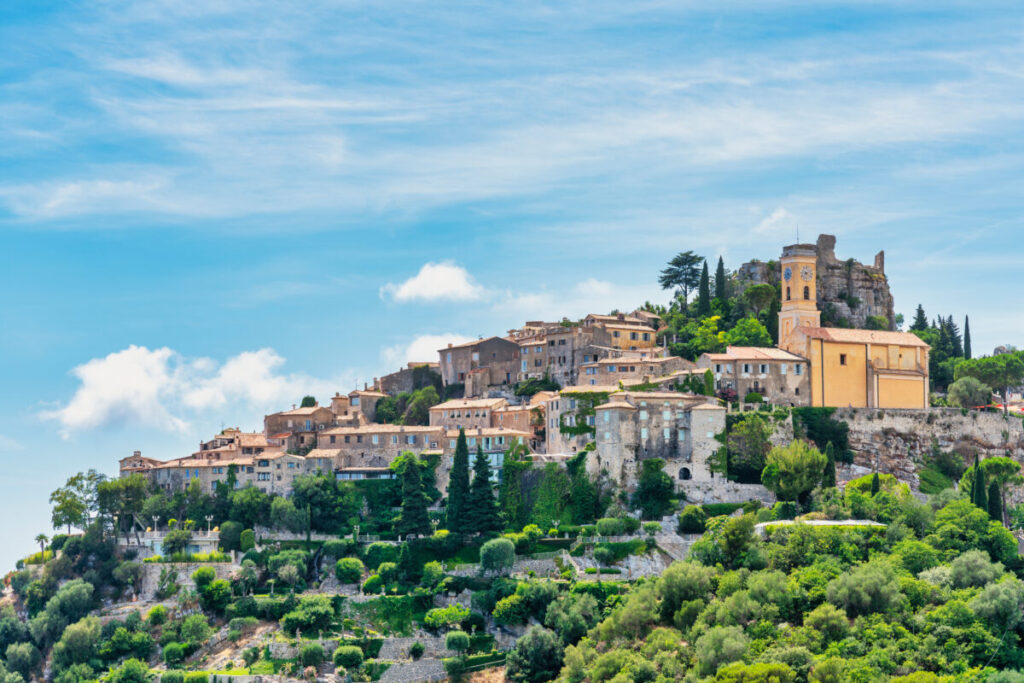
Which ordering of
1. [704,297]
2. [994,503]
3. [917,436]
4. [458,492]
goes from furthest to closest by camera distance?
[704,297] < [917,436] < [458,492] < [994,503]

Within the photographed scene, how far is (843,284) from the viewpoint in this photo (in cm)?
10812

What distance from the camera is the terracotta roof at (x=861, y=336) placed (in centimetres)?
9362

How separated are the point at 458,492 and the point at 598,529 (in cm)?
918

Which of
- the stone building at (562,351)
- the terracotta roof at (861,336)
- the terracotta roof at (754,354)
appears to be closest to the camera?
the terracotta roof at (754,354)

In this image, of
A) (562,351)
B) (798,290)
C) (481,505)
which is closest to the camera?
(481,505)

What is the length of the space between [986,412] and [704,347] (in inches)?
735

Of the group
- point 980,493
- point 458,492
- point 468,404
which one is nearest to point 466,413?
point 468,404

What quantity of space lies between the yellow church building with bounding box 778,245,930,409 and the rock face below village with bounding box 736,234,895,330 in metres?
8.82

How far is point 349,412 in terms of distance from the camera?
346ft

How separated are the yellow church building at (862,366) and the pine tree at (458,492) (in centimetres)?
2262

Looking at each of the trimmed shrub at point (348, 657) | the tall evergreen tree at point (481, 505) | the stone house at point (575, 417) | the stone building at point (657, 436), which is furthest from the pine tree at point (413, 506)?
the stone building at point (657, 436)

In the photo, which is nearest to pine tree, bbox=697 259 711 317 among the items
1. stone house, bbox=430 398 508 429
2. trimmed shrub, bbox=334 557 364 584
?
stone house, bbox=430 398 508 429

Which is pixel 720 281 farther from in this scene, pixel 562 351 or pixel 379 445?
pixel 379 445

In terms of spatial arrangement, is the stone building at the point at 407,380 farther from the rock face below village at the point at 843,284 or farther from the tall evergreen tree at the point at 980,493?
the tall evergreen tree at the point at 980,493
